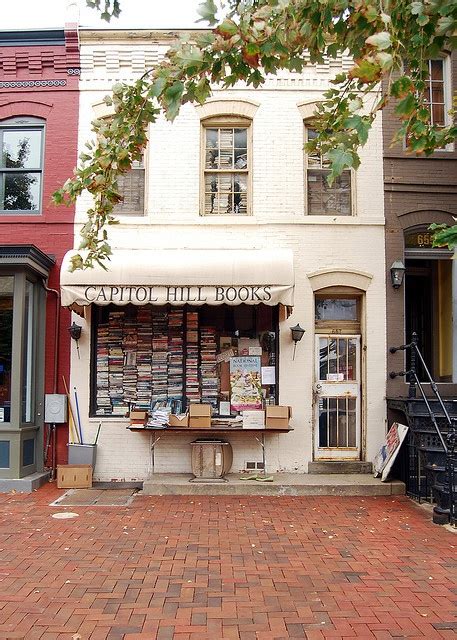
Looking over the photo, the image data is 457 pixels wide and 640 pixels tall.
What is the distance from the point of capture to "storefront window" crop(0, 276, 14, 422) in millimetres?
9484

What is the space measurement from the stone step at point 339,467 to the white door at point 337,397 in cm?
17

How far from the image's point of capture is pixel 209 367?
9.93 meters

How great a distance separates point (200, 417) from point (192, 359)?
1.03 metres

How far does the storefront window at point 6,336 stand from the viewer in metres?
9.48

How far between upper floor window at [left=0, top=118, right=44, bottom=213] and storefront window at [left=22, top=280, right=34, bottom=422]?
1.57 meters

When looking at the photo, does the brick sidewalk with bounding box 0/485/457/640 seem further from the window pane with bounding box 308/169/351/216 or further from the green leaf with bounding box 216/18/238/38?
the window pane with bounding box 308/169/351/216

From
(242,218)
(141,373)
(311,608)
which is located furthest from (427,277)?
(311,608)

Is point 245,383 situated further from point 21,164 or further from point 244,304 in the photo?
point 21,164

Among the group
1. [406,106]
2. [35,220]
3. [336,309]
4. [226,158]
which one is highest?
[226,158]

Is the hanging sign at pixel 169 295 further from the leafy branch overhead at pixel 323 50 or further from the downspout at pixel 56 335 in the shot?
the leafy branch overhead at pixel 323 50

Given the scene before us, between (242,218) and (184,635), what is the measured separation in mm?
6735

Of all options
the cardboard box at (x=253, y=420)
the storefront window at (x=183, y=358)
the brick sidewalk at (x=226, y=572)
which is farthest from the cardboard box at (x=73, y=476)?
the cardboard box at (x=253, y=420)

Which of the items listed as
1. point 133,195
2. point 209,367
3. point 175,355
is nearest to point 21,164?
point 133,195

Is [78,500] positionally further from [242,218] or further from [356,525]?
[242,218]
